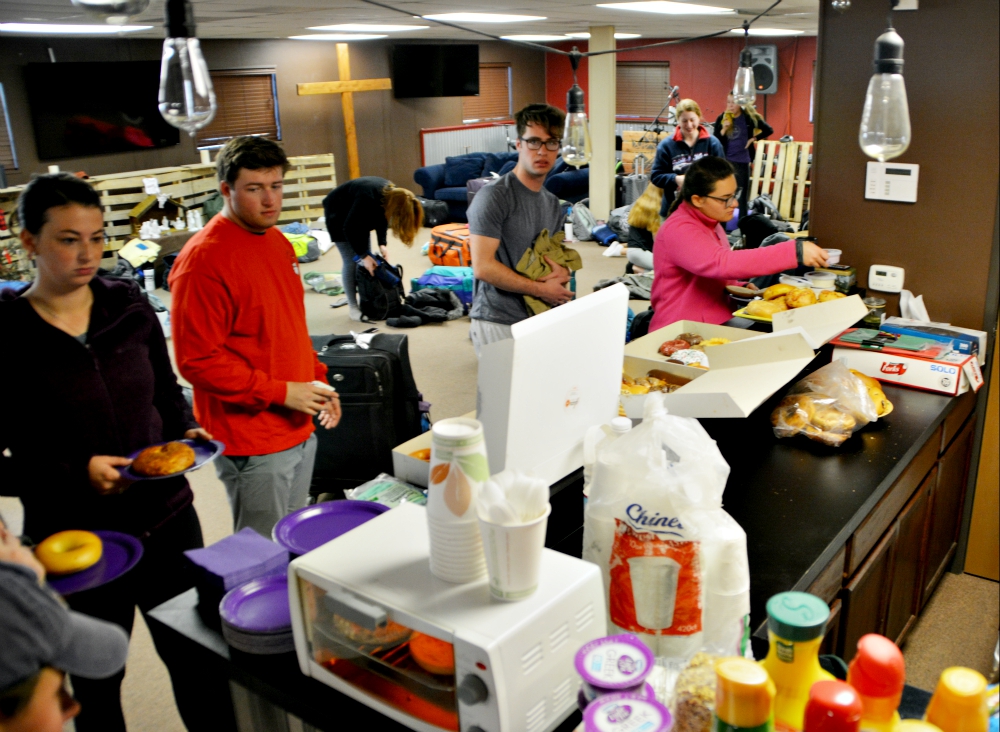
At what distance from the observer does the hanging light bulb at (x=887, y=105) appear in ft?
5.86

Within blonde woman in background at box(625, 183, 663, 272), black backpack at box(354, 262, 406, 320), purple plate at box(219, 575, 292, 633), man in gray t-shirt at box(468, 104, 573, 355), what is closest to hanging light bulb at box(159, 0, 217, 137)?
purple plate at box(219, 575, 292, 633)

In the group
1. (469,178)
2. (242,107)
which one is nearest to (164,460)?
(242,107)

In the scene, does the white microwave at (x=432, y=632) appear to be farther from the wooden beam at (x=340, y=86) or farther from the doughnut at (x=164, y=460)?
the wooden beam at (x=340, y=86)

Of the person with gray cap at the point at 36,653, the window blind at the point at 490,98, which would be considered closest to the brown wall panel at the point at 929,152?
the person with gray cap at the point at 36,653

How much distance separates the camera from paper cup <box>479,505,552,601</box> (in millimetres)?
1141

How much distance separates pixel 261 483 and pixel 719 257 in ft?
5.34

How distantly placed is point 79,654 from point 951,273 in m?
2.97

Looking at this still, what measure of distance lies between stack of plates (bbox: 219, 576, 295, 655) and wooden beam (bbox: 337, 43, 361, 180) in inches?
397

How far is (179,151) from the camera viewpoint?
977cm

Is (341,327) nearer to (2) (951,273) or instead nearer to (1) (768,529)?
(2) (951,273)

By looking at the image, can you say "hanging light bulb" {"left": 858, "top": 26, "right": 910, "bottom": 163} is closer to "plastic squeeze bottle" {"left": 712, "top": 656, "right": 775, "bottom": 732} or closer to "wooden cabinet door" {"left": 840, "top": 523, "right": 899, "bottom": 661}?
"wooden cabinet door" {"left": 840, "top": 523, "right": 899, "bottom": 661}

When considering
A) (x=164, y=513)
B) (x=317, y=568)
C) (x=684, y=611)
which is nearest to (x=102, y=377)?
(x=164, y=513)

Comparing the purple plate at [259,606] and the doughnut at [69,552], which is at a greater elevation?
the doughnut at [69,552]

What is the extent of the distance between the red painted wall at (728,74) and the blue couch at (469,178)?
184 cm
